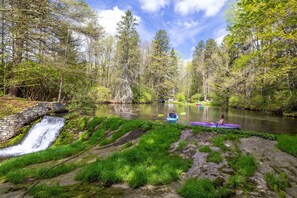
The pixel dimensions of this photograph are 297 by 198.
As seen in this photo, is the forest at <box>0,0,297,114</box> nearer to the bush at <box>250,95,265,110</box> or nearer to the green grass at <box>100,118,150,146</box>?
the bush at <box>250,95,265,110</box>

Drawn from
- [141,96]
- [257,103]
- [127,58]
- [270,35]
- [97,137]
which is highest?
[127,58]

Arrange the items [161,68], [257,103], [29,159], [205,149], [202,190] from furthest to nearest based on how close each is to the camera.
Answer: [161,68] < [257,103] < [29,159] < [205,149] < [202,190]

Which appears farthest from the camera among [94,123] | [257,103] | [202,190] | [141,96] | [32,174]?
[141,96]

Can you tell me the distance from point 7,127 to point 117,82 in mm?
24544

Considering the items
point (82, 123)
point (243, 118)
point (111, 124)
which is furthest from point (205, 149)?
point (243, 118)

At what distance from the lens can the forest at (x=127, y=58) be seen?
8836 mm

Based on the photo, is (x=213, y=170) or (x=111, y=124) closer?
(x=213, y=170)

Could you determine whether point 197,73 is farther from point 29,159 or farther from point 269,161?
point 29,159

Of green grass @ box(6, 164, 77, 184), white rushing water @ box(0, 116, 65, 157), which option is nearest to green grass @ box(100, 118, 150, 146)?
green grass @ box(6, 164, 77, 184)

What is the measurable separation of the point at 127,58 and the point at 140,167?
108 ft

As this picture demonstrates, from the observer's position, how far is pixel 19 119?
37.8ft

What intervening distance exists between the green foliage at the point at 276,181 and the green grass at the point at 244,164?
33cm

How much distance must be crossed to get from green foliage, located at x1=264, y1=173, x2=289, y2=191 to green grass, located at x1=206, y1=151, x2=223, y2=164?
1131 millimetres

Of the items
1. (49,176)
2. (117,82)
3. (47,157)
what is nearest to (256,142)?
(49,176)
